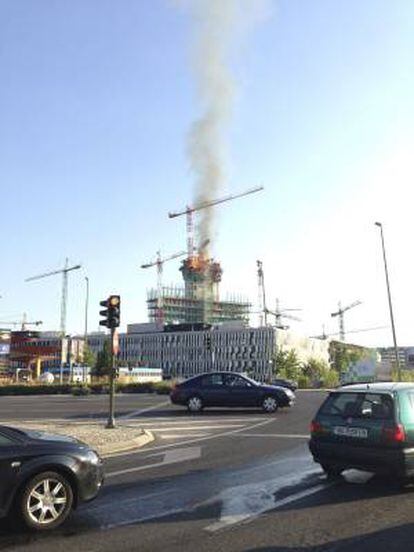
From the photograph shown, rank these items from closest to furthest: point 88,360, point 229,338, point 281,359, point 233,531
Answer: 1. point 233,531
2. point 281,359
3. point 88,360
4. point 229,338

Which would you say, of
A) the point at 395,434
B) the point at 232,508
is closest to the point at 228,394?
the point at 395,434

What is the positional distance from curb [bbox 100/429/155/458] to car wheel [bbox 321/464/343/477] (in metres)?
5.17

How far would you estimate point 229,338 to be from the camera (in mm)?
165000

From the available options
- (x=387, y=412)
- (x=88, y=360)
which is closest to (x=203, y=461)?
(x=387, y=412)

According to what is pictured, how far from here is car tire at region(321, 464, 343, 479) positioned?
10539 mm

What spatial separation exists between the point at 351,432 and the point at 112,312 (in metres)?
10.8

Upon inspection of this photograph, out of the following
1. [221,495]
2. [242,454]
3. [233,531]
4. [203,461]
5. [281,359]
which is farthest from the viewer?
[281,359]

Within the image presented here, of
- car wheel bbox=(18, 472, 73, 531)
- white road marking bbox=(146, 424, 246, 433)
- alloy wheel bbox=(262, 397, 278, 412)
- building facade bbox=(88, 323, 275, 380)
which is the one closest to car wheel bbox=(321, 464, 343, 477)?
car wheel bbox=(18, 472, 73, 531)

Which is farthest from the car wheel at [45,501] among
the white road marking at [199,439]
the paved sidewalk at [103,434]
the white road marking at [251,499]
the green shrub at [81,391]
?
the green shrub at [81,391]

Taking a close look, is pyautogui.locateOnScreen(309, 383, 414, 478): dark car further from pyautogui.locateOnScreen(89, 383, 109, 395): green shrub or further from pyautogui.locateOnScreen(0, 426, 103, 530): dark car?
pyautogui.locateOnScreen(89, 383, 109, 395): green shrub

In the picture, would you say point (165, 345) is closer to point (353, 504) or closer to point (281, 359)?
point (281, 359)

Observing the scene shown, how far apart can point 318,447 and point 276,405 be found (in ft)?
49.0

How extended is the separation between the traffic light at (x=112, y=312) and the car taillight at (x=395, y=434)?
11.1 meters

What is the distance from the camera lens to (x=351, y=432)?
10.1 m
